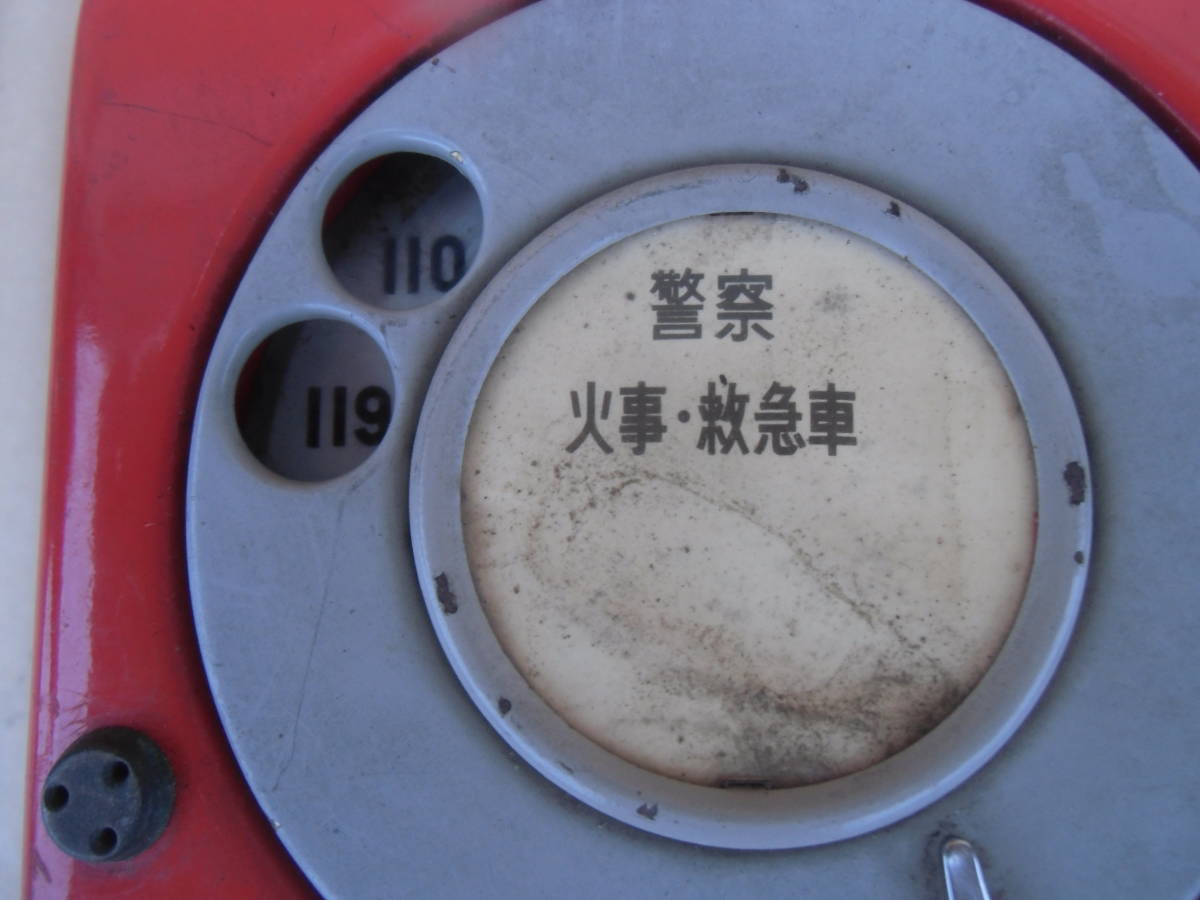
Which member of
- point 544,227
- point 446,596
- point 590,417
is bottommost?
point 446,596

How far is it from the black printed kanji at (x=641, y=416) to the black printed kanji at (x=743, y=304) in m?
0.06

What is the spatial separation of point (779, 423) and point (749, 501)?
0.06 meters

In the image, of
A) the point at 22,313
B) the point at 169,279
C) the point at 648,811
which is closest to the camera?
the point at 648,811

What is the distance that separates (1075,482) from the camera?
0.61m

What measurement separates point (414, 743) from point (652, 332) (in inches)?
12.2

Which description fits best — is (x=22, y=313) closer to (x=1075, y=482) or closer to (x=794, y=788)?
(x=794, y=788)

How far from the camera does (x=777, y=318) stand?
25.9 inches

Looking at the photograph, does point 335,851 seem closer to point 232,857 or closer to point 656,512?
point 232,857

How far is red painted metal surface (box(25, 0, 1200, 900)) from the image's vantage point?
26.0 inches

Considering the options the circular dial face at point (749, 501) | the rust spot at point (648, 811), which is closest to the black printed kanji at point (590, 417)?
the circular dial face at point (749, 501)

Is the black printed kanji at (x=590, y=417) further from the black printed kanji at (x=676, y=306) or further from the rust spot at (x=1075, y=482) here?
the rust spot at (x=1075, y=482)

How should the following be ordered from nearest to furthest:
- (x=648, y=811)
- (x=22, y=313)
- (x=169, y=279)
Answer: (x=648, y=811), (x=169, y=279), (x=22, y=313)

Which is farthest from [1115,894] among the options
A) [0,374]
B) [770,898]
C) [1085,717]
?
[0,374]

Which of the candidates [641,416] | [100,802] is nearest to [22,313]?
[100,802]
